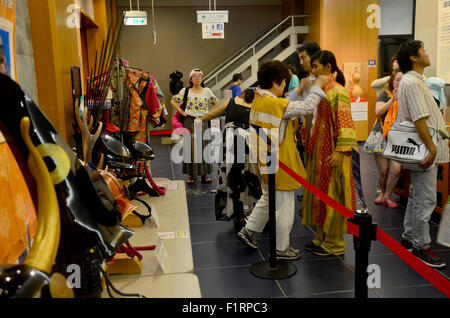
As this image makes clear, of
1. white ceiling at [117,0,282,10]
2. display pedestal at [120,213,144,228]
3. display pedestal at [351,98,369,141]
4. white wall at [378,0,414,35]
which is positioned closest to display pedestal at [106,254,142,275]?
display pedestal at [120,213,144,228]

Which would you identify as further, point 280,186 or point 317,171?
point 317,171

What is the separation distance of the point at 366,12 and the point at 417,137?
688 centimetres

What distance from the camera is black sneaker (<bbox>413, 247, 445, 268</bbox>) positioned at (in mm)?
2846

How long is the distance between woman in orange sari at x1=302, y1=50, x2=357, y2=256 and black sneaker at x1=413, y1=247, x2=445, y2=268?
0.55 meters

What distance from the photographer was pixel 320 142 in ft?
10.1

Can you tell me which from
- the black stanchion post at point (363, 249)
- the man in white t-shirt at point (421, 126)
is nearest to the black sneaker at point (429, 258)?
the man in white t-shirt at point (421, 126)

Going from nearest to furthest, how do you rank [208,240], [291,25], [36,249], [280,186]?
1. [36,249]
2. [280,186]
3. [208,240]
4. [291,25]

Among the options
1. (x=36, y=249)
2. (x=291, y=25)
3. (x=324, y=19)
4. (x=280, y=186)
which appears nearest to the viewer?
(x=36, y=249)

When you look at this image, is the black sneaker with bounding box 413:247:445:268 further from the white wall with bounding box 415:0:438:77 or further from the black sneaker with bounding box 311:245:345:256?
the white wall with bounding box 415:0:438:77

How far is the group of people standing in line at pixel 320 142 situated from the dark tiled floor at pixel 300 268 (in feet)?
0.50

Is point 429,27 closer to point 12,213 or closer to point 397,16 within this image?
point 12,213

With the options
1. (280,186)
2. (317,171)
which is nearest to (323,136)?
(317,171)

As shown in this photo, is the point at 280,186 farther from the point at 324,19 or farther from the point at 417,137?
the point at 324,19

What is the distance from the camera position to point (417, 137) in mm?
2727
